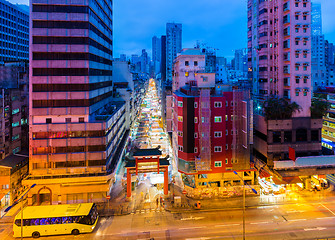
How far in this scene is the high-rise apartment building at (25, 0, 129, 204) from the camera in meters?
38.0

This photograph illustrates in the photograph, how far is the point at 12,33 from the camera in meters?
78.6

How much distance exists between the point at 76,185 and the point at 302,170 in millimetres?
38631

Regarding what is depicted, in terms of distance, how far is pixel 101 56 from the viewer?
4828cm

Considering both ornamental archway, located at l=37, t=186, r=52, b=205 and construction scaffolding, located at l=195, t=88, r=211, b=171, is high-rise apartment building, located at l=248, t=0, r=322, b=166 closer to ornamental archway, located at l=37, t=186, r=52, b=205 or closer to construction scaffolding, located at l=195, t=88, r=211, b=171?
construction scaffolding, located at l=195, t=88, r=211, b=171

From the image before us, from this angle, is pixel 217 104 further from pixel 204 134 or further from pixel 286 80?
pixel 286 80

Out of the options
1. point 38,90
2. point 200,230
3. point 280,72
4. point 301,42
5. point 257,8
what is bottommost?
point 200,230

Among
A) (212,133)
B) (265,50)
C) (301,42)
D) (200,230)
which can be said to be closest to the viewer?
(200,230)

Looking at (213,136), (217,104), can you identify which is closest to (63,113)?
(213,136)

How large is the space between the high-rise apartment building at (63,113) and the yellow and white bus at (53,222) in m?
7.44

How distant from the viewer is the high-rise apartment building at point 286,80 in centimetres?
4522

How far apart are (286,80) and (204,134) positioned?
22115 mm

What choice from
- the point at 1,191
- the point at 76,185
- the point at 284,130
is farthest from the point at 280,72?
the point at 1,191

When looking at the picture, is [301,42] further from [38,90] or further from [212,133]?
[38,90]

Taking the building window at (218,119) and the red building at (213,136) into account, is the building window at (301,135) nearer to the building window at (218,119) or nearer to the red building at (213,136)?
the red building at (213,136)
